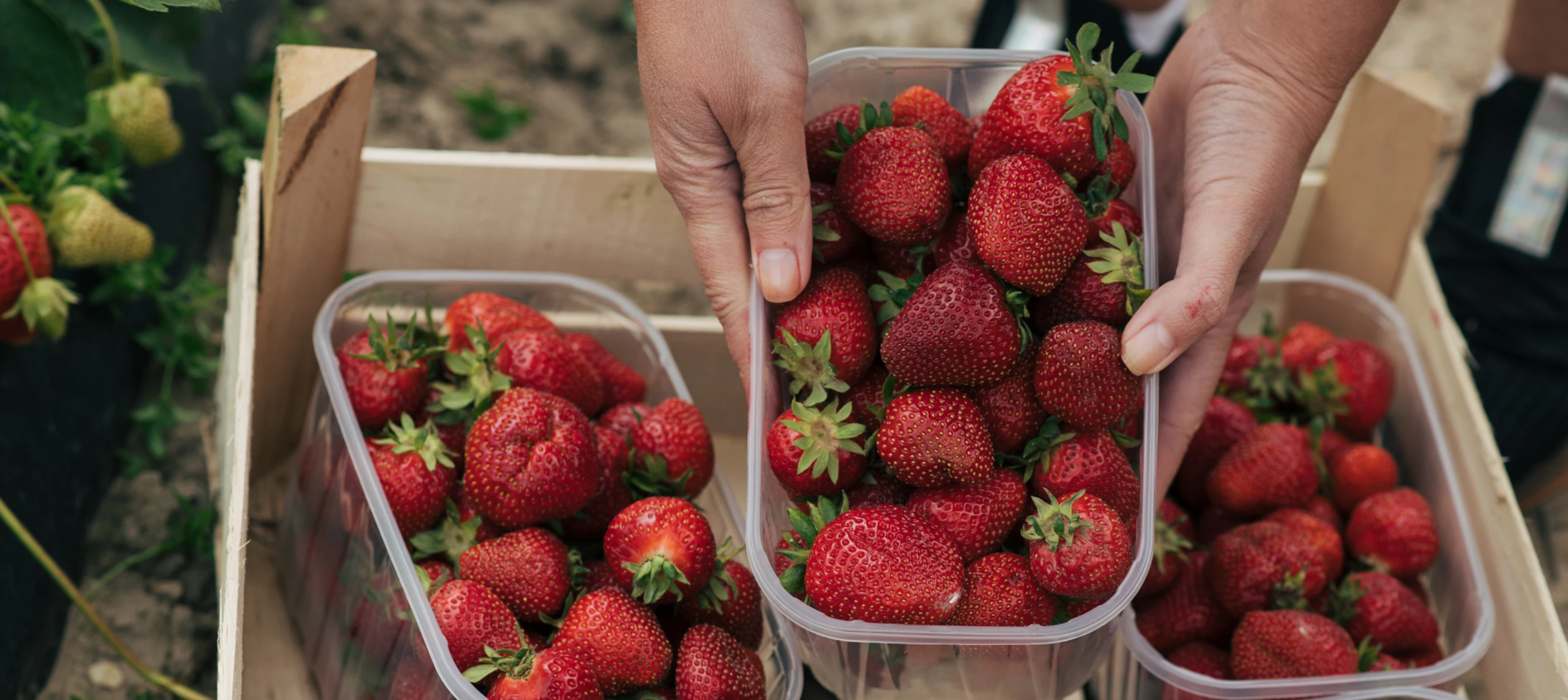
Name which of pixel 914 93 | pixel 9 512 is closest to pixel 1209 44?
pixel 914 93

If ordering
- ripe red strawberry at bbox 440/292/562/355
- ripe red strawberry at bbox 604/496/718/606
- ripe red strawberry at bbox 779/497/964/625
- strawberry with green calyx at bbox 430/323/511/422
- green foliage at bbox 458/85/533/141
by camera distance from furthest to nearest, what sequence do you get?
1. green foliage at bbox 458/85/533/141
2. ripe red strawberry at bbox 440/292/562/355
3. strawberry with green calyx at bbox 430/323/511/422
4. ripe red strawberry at bbox 604/496/718/606
5. ripe red strawberry at bbox 779/497/964/625

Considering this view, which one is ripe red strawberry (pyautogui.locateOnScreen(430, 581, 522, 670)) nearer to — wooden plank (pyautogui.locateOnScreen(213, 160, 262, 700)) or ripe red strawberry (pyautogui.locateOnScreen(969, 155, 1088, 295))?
wooden plank (pyautogui.locateOnScreen(213, 160, 262, 700))

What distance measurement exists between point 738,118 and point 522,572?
1.53 ft

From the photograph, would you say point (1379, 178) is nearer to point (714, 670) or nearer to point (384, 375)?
point (714, 670)

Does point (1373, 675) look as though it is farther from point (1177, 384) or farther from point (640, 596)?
point (640, 596)

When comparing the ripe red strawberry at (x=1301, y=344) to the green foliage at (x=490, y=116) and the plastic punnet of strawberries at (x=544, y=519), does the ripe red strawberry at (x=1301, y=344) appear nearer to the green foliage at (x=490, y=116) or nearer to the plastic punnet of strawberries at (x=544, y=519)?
the plastic punnet of strawberries at (x=544, y=519)

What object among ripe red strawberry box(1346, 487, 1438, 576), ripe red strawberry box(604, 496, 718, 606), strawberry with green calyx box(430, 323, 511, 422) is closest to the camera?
ripe red strawberry box(604, 496, 718, 606)

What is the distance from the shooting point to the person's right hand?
41.4 inches

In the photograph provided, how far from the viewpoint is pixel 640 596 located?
109 centimetres

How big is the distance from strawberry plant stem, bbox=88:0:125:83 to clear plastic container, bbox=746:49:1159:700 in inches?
37.1

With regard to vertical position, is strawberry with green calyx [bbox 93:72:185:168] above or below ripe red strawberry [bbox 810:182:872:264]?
below

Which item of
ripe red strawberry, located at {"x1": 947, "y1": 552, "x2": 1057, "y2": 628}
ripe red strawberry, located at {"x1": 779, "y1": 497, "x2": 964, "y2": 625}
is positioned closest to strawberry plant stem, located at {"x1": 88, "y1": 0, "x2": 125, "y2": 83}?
ripe red strawberry, located at {"x1": 779, "y1": 497, "x2": 964, "y2": 625}

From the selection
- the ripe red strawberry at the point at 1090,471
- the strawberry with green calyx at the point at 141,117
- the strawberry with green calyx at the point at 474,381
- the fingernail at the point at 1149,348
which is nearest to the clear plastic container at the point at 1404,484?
the ripe red strawberry at the point at 1090,471

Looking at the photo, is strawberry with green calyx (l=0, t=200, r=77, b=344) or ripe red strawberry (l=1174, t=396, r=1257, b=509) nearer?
strawberry with green calyx (l=0, t=200, r=77, b=344)
